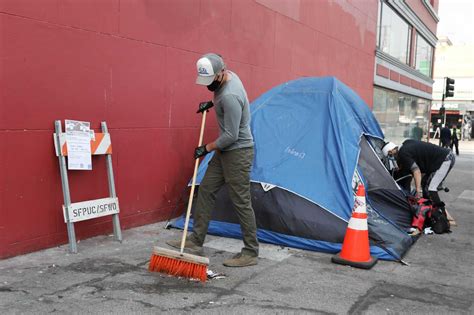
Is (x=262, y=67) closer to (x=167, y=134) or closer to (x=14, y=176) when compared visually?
(x=167, y=134)

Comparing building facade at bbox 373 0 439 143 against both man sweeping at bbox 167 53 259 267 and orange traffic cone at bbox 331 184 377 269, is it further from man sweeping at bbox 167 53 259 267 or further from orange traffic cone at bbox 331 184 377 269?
man sweeping at bbox 167 53 259 267

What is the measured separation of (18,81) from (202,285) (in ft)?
8.22

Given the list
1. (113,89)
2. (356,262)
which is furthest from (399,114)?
(113,89)

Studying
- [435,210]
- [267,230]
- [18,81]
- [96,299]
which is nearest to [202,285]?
[96,299]

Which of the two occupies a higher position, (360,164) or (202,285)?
(360,164)

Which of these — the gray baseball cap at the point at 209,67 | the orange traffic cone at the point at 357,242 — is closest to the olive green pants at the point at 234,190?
the gray baseball cap at the point at 209,67

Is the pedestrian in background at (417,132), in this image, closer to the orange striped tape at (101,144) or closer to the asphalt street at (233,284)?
the asphalt street at (233,284)

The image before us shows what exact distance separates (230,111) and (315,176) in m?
1.62

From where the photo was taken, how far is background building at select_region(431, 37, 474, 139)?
1630 inches

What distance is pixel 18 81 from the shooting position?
438 centimetres

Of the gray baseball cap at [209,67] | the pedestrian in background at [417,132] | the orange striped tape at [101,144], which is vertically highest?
the gray baseball cap at [209,67]

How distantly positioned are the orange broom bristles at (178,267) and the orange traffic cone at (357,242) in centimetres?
148

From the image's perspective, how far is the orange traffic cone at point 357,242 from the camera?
4711 mm

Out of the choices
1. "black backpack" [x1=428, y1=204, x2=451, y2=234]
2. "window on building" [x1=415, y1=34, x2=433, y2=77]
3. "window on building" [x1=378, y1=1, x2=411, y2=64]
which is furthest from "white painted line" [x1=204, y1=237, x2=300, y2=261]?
"window on building" [x1=415, y1=34, x2=433, y2=77]
